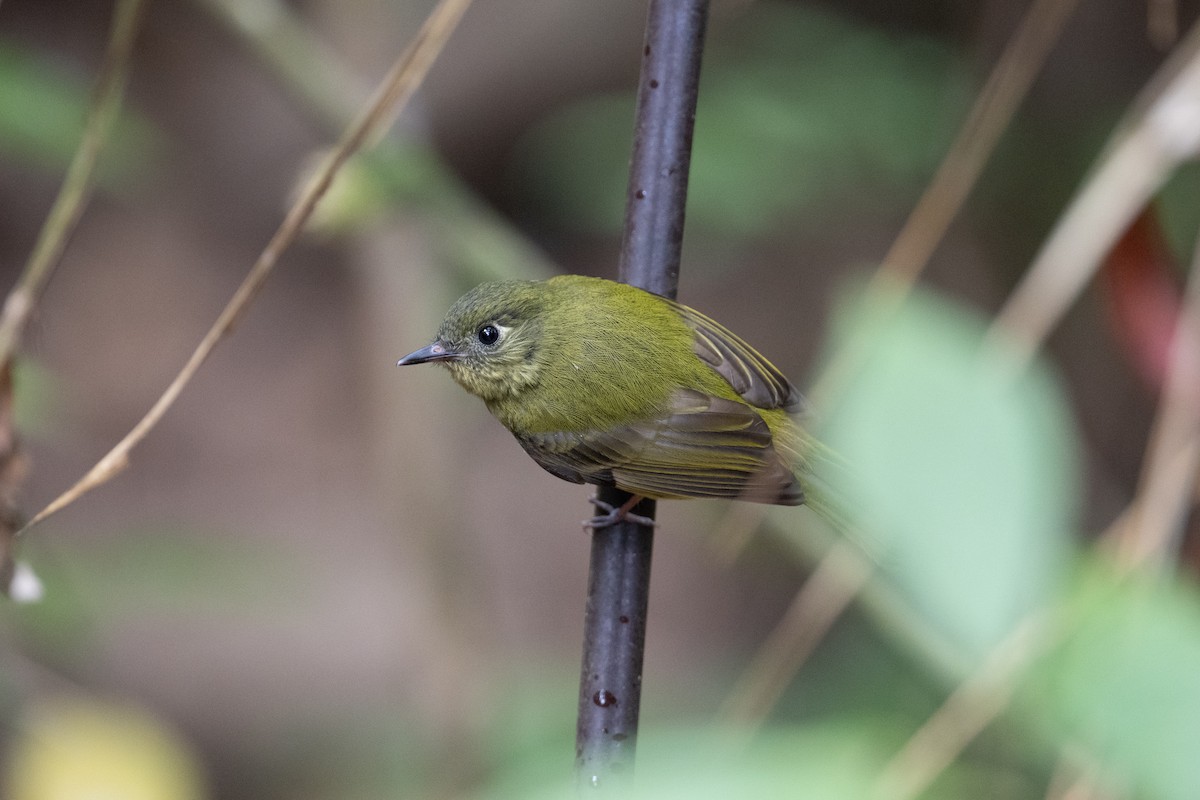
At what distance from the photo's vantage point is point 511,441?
577cm

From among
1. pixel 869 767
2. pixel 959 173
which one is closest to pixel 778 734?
pixel 869 767

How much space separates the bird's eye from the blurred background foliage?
19.8 inches

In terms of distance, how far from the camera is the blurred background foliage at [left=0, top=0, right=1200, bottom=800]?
2.97ft

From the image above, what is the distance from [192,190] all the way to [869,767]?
575 cm

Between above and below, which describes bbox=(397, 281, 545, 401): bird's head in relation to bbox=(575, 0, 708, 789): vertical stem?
above

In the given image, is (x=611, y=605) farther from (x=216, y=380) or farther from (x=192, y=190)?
(x=192, y=190)

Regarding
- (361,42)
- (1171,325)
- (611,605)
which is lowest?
(611,605)

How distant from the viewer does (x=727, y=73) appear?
3920 mm

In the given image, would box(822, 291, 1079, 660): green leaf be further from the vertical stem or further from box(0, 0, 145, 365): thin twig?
box(0, 0, 145, 365): thin twig

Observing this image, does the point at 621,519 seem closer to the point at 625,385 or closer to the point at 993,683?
the point at 625,385

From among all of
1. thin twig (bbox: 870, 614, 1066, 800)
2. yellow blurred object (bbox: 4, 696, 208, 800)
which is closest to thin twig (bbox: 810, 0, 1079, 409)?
thin twig (bbox: 870, 614, 1066, 800)

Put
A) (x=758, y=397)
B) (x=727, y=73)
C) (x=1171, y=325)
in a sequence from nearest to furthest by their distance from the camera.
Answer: (x=1171, y=325) → (x=758, y=397) → (x=727, y=73)

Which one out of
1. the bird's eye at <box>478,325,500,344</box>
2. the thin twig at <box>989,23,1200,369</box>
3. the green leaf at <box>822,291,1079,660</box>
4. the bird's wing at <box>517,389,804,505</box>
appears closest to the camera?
the green leaf at <box>822,291,1079,660</box>

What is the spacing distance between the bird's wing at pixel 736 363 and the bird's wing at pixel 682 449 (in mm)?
51
